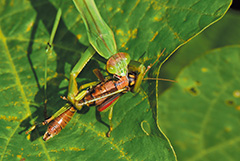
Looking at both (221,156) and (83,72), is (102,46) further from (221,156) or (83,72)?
(221,156)

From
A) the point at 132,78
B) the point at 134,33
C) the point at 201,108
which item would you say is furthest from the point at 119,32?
the point at 201,108

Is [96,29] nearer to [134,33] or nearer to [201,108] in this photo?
[134,33]

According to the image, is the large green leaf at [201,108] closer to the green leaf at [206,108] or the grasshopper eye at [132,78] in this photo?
the green leaf at [206,108]

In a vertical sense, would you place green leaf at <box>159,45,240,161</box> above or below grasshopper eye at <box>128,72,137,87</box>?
below

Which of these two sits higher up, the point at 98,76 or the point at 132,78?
the point at 98,76

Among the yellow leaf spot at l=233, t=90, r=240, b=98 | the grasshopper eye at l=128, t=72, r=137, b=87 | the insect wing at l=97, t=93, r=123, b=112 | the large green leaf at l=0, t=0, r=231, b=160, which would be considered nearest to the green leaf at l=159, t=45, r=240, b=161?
the yellow leaf spot at l=233, t=90, r=240, b=98

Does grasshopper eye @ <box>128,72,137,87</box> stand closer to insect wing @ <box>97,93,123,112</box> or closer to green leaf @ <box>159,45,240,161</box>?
insect wing @ <box>97,93,123,112</box>
